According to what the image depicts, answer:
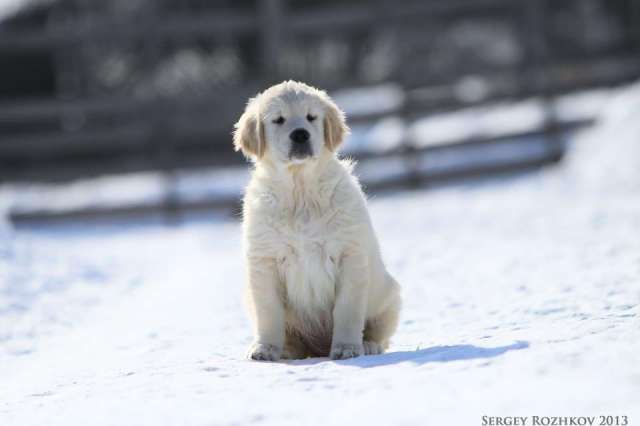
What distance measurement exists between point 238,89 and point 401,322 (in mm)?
8689

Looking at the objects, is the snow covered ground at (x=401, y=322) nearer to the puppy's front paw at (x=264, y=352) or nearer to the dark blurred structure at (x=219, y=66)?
the puppy's front paw at (x=264, y=352)

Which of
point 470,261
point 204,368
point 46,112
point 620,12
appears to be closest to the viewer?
point 204,368

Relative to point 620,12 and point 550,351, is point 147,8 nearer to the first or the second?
point 620,12

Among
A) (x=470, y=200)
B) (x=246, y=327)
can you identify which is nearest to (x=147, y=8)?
(x=470, y=200)

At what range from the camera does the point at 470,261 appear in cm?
792

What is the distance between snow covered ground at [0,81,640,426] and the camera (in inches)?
132

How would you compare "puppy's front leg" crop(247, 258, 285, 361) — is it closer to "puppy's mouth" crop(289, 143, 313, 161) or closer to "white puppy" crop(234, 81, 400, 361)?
"white puppy" crop(234, 81, 400, 361)

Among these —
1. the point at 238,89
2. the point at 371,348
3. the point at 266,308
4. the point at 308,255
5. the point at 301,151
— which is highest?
the point at 238,89

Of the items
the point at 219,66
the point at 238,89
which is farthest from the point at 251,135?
the point at 219,66

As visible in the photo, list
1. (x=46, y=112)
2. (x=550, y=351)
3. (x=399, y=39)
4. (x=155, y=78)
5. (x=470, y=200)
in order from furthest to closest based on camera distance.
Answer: (x=155, y=78) → (x=399, y=39) → (x=46, y=112) → (x=470, y=200) → (x=550, y=351)

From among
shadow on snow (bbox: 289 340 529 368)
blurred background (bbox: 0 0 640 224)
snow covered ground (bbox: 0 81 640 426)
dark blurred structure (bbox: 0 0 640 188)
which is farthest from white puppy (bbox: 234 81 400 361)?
dark blurred structure (bbox: 0 0 640 188)

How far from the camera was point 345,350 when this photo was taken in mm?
4406

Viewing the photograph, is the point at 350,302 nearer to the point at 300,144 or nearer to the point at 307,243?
the point at 307,243

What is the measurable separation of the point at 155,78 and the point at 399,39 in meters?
4.92
